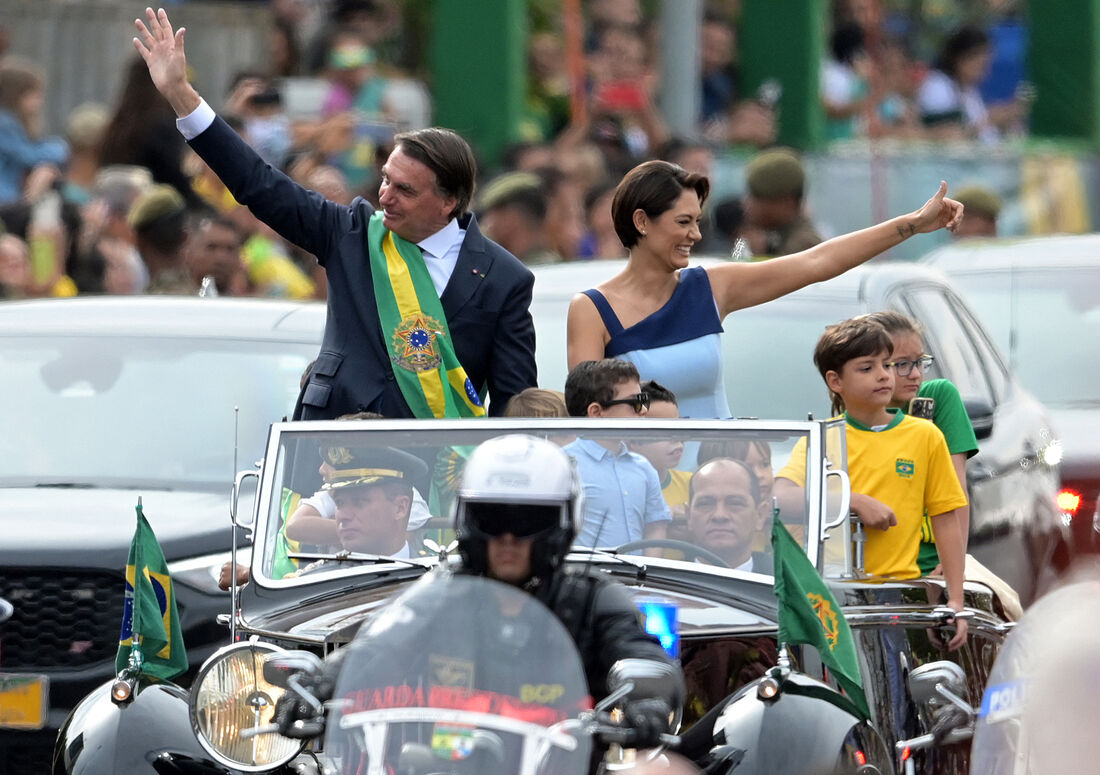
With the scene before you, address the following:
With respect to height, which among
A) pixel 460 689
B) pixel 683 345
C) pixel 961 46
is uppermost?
pixel 961 46

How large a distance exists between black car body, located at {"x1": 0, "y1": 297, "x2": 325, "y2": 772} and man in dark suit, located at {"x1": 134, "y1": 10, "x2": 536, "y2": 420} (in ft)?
4.35

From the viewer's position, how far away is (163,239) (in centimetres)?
1145

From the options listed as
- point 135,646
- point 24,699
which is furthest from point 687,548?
point 24,699

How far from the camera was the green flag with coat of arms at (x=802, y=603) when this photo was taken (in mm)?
5344

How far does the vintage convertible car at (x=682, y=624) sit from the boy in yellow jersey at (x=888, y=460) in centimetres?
75

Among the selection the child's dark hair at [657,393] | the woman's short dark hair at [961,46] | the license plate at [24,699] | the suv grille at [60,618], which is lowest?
the license plate at [24,699]

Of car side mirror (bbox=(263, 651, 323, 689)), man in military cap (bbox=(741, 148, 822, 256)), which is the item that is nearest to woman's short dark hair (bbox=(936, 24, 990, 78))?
man in military cap (bbox=(741, 148, 822, 256))

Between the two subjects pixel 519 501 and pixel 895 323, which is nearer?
pixel 519 501

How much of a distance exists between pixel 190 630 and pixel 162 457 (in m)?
1.19

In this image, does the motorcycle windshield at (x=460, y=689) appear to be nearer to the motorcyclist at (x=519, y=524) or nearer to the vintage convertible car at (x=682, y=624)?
the motorcyclist at (x=519, y=524)

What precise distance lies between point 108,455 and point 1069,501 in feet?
13.7

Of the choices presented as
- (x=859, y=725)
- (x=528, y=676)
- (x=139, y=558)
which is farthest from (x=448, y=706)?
(x=139, y=558)

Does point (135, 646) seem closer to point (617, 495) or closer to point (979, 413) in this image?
point (617, 495)

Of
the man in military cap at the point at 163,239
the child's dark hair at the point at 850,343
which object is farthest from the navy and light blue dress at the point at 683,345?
the man in military cap at the point at 163,239
